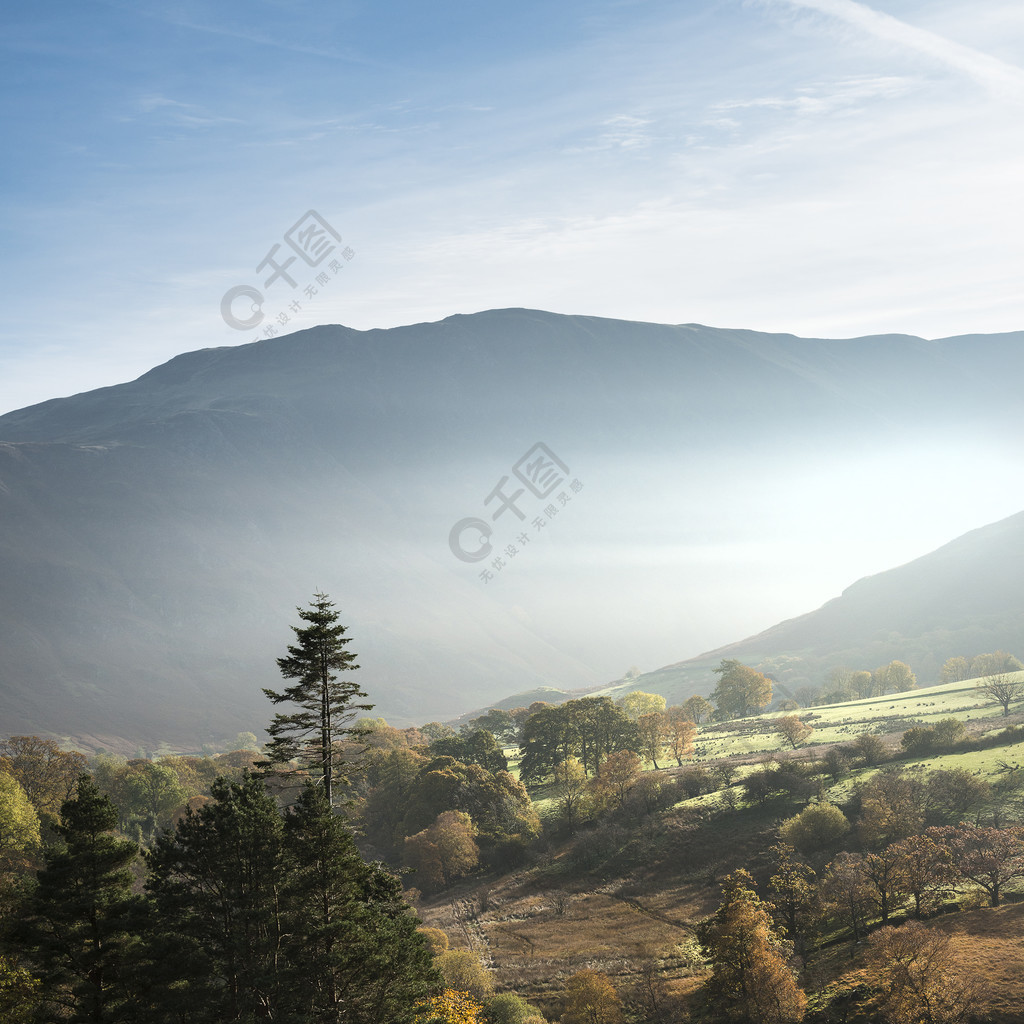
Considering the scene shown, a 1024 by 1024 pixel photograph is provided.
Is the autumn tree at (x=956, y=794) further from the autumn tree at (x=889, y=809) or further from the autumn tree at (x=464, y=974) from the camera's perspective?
the autumn tree at (x=464, y=974)

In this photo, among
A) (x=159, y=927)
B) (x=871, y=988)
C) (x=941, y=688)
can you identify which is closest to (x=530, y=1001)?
(x=871, y=988)

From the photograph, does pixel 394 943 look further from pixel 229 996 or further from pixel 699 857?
pixel 699 857

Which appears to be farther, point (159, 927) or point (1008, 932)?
point (1008, 932)

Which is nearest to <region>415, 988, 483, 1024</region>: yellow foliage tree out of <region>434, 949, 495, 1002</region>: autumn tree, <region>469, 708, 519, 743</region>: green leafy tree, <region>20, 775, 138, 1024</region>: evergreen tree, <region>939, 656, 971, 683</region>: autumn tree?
<region>434, 949, 495, 1002</region>: autumn tree

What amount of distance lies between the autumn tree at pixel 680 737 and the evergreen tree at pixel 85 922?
92.1 metres

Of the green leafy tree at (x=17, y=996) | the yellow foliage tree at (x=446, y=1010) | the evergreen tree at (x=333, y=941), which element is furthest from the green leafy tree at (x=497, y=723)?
the green leafy tree at (x=17, y=996)

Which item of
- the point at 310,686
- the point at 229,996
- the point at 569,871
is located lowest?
the point at 569,871

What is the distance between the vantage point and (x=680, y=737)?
115 meters

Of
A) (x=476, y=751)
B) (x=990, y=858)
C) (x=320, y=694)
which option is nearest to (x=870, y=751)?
(x=990, y=858)

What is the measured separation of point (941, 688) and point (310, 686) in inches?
6081

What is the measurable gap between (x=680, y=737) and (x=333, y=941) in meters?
90.3

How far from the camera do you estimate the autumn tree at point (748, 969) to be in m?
48.0

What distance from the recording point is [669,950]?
62344 millimetres

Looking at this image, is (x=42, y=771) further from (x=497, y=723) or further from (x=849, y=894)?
(x=849, y=894)
